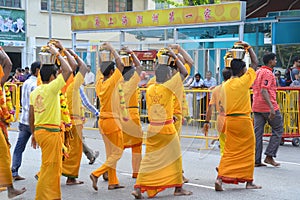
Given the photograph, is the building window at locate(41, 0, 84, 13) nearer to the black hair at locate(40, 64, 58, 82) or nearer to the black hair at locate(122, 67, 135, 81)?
the black hair at locate(122, 67, 135, 81)

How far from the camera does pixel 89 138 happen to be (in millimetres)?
13844

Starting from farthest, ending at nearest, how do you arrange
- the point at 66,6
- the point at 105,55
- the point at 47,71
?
1. the point at 66,6
2. the point at 105,55
3. the point at 47,71

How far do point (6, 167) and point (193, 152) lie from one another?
17.6ft

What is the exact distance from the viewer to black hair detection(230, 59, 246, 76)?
7.78 metres

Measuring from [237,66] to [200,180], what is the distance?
6.60 ft

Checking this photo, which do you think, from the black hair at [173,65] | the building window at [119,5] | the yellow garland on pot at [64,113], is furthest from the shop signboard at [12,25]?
the black hair at [173,65]

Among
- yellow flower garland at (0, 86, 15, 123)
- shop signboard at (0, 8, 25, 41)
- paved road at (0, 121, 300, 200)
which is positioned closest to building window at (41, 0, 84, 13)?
shop signboard at (0, 8, 25, 41)

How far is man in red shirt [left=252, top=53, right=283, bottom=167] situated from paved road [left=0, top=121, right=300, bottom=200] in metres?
0.37

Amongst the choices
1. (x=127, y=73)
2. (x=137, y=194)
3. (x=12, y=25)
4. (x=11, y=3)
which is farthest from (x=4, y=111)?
(x=11, y=3)

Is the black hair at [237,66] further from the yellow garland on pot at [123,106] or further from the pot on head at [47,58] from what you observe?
the pot on head at [47,58]

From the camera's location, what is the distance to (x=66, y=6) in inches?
1251

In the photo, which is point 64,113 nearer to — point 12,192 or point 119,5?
point 12,192

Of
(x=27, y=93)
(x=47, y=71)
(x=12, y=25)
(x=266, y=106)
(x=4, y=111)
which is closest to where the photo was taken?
(x=47, y=71)

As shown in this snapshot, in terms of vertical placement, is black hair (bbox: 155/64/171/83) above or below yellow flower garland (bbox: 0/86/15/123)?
above
